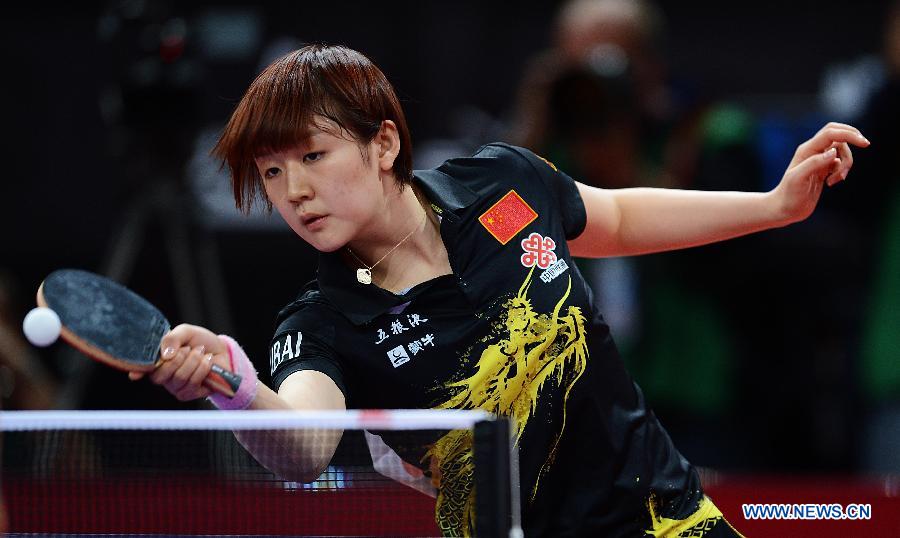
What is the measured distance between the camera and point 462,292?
10.0 feet

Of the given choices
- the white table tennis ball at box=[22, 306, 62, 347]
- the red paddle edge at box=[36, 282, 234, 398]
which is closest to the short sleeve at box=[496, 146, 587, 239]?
the red paddle edge at box=[36, 282, 234, 398]

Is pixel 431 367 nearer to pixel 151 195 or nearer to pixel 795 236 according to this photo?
pixel 151 195

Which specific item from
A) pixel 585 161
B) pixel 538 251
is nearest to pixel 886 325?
pixel 585 161

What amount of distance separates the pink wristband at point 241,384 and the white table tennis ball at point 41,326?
35cm

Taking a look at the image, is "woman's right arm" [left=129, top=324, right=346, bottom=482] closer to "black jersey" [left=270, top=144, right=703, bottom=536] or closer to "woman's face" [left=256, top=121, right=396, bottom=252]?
"black jersey" [left=270, top=144, right=703, bottom=536]

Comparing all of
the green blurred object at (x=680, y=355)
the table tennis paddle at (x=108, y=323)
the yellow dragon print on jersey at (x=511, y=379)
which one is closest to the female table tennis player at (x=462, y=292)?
the yellow dragon print on jersey at (x=511, y=379)

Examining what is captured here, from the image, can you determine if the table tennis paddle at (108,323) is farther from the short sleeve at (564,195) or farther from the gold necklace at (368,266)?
the short sleeve at (564,195)

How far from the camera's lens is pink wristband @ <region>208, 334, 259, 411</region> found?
2707 millimetres

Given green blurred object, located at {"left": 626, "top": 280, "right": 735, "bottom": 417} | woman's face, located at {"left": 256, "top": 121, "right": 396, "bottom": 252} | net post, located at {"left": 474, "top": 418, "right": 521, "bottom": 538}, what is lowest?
green blurred object, located at {"left": 626, "top": 280, "right": 735, "bottom": 417}

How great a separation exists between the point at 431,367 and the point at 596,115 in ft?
8.59

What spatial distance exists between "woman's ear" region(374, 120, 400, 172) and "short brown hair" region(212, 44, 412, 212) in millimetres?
22

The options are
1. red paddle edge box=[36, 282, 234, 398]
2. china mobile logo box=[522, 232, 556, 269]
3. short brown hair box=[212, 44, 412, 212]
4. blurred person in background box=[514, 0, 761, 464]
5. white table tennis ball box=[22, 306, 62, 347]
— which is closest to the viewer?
white table tennis ball box=[22, 306, 62, 347]

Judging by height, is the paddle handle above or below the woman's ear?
below

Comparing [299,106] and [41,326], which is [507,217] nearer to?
[299,106]
